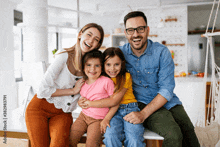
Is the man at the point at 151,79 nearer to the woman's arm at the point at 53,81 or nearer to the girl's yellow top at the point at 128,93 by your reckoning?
the girl's yellow top at the point at 128,93

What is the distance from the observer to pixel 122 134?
123 cm

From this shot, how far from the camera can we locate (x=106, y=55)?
4.50ft

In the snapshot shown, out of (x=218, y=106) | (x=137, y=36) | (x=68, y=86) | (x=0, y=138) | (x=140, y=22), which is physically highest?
(x=140, y=22)

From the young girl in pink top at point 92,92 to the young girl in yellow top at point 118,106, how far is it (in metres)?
0.04

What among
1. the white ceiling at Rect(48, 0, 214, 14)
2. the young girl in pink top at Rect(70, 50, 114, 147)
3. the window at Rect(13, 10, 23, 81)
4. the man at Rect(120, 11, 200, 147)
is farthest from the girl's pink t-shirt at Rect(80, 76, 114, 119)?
the white ceiling at Rect(48, 0, 214, 14)

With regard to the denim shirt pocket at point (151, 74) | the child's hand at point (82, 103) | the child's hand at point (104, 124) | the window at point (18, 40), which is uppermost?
the window at point (18, 40)

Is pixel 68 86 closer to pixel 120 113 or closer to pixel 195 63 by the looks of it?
pixel 120 113

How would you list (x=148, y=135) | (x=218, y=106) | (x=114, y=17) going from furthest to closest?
(x=114, y=17) < (x=218, y=106) < (x=148, y=135)

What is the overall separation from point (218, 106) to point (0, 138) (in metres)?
1.85

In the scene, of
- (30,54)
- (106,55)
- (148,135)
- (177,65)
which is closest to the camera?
(148,135)

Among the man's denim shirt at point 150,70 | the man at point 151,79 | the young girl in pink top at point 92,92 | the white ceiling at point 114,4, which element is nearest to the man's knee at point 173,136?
the man at point 151,79

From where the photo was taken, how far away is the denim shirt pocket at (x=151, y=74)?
1.49 metres

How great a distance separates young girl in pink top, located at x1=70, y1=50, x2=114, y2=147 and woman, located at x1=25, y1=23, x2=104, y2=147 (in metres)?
0.05

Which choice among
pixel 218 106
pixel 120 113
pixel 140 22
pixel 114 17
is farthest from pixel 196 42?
pixel 120 113
